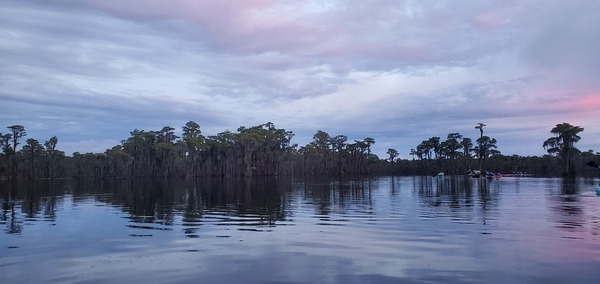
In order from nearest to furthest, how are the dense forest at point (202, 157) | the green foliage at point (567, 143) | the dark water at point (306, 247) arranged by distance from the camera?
the dark water at point (306, 247) → the green foliage at point (567, 143) → the dense forest at point (202, 157)

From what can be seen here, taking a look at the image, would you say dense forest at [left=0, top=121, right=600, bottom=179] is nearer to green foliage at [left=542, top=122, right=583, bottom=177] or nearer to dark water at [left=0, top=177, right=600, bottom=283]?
green foliage at [left=542, top=122, right=583, bottom=177]

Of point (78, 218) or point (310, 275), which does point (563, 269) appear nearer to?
point (310, 275)

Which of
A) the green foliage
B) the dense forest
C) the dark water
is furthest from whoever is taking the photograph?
the dense forest

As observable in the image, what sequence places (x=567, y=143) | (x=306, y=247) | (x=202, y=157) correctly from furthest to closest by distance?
(x=202, y=157) → (x=567, y=143) → (x=306, y=247)

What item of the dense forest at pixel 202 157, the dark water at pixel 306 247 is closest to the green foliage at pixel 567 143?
the dense forest at pixel 202 157

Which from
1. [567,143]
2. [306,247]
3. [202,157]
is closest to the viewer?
[306,247]

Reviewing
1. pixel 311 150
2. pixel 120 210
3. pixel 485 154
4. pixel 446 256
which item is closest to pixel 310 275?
pixel 446 256

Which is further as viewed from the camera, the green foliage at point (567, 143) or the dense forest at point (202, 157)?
the dense forest at point (202, 157)

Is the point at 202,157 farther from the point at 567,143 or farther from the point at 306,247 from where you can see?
the point at 306,247

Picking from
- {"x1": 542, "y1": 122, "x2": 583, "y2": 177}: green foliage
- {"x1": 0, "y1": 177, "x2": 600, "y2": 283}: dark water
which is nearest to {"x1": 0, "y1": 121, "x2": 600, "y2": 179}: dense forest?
{"x1": 542, "y1": 122, "x2": 583, "y2": 177}: green foliage

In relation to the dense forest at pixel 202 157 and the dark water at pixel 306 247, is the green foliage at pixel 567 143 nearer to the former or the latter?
the dense forest at pixel 202 157

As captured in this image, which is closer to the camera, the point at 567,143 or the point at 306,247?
the point at 306,247

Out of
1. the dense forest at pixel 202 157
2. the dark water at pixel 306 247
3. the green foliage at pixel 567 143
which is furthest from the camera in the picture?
the dense forest at pixel 202 157

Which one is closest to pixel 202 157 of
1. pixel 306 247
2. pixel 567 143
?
pixel 567 143
